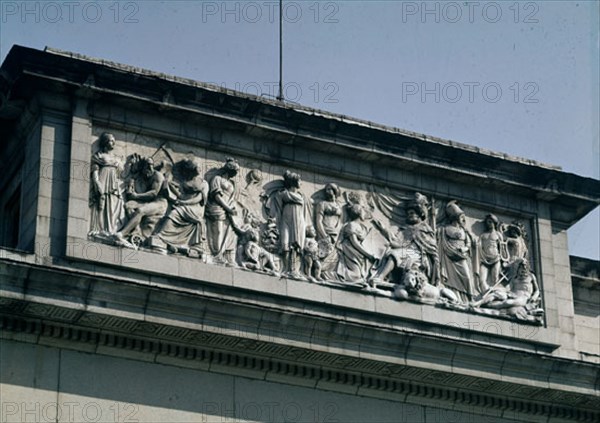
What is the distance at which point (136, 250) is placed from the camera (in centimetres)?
3209

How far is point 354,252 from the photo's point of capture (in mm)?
34156

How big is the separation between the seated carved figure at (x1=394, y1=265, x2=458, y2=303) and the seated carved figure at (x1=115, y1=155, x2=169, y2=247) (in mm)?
4171

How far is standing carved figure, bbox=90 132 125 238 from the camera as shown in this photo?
105 feet

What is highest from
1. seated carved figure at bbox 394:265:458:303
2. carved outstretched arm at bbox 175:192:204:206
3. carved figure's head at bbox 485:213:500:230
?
carved figure's head at bbox 485:213:500:230

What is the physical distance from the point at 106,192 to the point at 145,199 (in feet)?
2.18

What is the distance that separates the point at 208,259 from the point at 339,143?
3.25 meters

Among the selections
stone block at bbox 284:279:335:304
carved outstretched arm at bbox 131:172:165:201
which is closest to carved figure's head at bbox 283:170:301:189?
stone block at bbox 284:279:335:304

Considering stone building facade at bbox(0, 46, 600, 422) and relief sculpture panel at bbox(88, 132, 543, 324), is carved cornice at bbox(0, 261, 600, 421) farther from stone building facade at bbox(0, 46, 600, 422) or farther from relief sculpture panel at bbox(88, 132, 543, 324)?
relief sculpture panel at bbox(88, 132, 543, 324)

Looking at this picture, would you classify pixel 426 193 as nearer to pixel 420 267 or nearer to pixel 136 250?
pixel 420 267

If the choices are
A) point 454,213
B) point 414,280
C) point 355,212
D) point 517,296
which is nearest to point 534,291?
point 517,296

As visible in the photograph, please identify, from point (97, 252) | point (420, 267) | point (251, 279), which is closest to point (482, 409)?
point (420, 267)

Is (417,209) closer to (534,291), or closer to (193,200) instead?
(534,291)

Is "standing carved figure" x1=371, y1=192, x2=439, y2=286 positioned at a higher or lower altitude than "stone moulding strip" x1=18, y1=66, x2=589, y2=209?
lower

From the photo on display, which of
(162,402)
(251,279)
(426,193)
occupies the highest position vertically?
(426,193)
